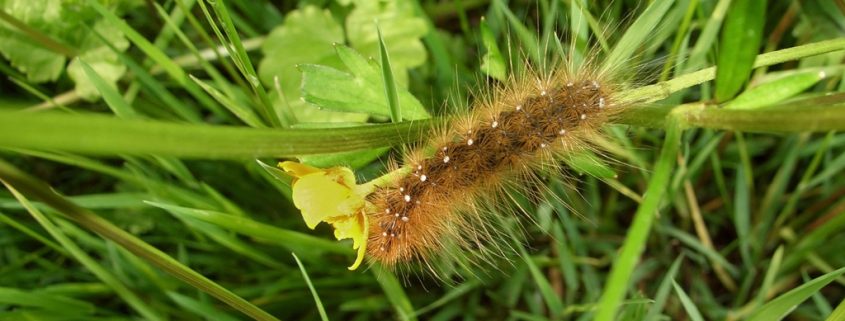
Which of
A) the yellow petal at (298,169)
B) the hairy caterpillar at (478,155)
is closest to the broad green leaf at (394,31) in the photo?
the hairy caterpillar at (478,155)

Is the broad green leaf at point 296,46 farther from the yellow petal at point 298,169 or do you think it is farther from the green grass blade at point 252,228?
the yellow petal at point 298,169

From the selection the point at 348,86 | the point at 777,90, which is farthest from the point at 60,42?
the point at 777,90

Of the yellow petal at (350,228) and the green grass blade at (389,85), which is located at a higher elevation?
the green grass blade at (389,85)

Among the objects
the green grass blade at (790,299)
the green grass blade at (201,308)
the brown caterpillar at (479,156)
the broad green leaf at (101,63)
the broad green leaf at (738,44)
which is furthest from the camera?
the broad green leaf at (101,63)

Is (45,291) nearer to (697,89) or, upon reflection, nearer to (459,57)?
(459,57)

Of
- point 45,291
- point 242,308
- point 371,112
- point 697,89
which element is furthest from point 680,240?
point 45,291

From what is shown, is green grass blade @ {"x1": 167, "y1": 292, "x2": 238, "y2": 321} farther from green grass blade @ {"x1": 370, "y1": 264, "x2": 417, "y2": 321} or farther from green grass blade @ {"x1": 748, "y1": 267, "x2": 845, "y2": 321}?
green grass blade @ {"x1": 748, "y1": 267, "x2": 845, "y2": 321}

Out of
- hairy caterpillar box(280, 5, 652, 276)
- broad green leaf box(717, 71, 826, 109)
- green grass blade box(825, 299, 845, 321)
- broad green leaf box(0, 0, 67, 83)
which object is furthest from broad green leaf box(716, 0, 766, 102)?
broad green leaf box(0, 0, 67, 83)
